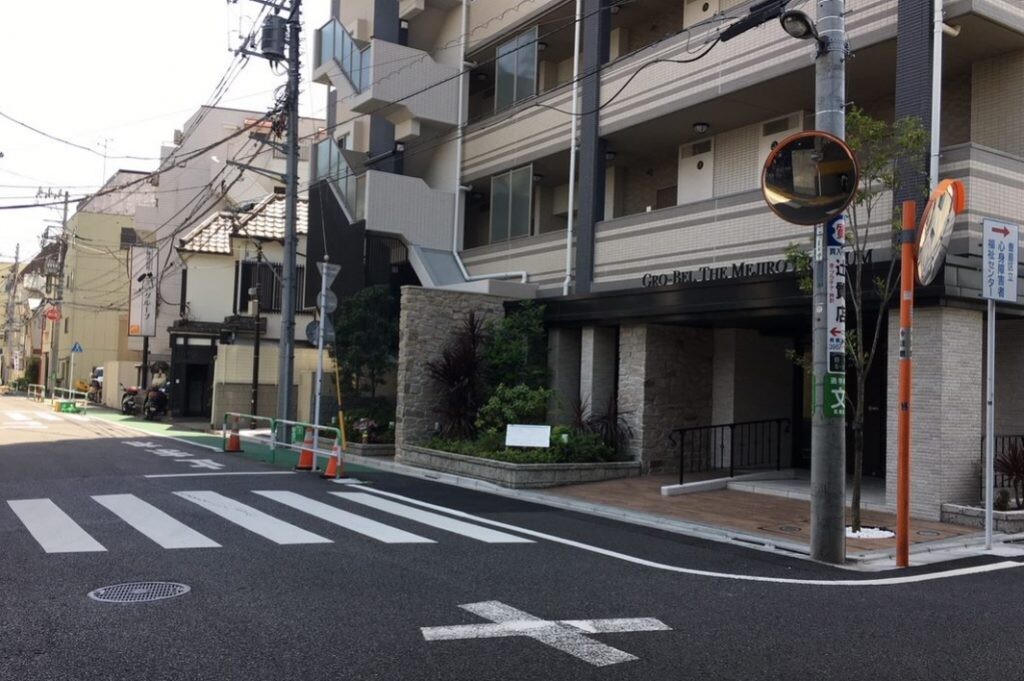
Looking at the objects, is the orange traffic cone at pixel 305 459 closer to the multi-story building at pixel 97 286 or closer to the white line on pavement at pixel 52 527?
the white line on pavement at pixel 52 527

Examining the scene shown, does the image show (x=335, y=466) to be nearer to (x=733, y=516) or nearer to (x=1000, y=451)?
(x=733, y=516)

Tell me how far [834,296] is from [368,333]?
48.0 ft

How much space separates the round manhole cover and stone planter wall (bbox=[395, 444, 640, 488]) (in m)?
8.50

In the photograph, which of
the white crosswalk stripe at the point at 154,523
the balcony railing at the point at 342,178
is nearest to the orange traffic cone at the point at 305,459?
the white crosswalk stripe at the point at 154,523

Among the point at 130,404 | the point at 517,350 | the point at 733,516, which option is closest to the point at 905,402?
the point at 733,516

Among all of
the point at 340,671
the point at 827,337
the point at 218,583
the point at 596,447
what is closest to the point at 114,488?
the point at 218,583

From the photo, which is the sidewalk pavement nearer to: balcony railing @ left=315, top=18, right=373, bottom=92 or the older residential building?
balcony railing @ left=315, top=18, right=373, bottom=92

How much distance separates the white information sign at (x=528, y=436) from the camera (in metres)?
16.2

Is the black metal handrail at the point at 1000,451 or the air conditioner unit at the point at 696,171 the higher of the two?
the air conditioner unit at the point at 696,171

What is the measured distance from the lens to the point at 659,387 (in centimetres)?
1755

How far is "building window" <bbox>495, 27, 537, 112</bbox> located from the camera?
854 inches

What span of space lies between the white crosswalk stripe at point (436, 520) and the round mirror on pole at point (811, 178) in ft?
16.1

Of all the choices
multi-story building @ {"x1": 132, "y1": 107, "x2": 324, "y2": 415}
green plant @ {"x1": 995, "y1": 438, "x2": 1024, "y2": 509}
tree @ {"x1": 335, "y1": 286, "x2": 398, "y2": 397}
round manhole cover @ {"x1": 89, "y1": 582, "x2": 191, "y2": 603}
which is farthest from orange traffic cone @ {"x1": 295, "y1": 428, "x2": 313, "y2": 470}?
multi-story building @ {"x1": 132, "y1": 107, "x2": 324, "y2": 415}

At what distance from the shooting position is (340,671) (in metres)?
5.23
